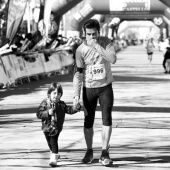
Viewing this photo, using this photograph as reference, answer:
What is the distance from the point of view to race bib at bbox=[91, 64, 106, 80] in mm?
8062

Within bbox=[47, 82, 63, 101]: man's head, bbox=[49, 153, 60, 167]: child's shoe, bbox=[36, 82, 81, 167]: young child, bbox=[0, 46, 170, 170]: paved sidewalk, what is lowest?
bbox=[0, 46, 170, 170]: paved sidewalk

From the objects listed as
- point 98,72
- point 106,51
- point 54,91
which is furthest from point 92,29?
point 54,91

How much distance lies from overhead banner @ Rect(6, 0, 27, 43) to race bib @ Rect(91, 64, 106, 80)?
16.2 m

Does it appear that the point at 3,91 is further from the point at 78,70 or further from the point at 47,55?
the point at 78,70

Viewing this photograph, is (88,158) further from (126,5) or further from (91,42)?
(126,5)

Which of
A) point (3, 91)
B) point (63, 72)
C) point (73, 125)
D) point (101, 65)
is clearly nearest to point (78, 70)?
point (101, 65)

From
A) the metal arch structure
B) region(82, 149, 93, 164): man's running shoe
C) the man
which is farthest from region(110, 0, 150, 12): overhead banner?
region(82, 149, 93, 164): man's running shoe

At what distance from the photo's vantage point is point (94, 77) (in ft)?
26.6

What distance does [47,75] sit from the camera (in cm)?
2872

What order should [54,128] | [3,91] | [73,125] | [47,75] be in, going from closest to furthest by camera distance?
1. [54,128]
2. [73,125]
3. [3,91]
4. [47,75]

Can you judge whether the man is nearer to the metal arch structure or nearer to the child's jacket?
the child's jacket

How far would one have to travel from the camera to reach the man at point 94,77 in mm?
7996

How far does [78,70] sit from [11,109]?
7054 millimetres

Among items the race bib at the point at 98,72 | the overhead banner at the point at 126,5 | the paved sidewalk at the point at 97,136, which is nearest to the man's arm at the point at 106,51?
the race bib at the point at 98,72
